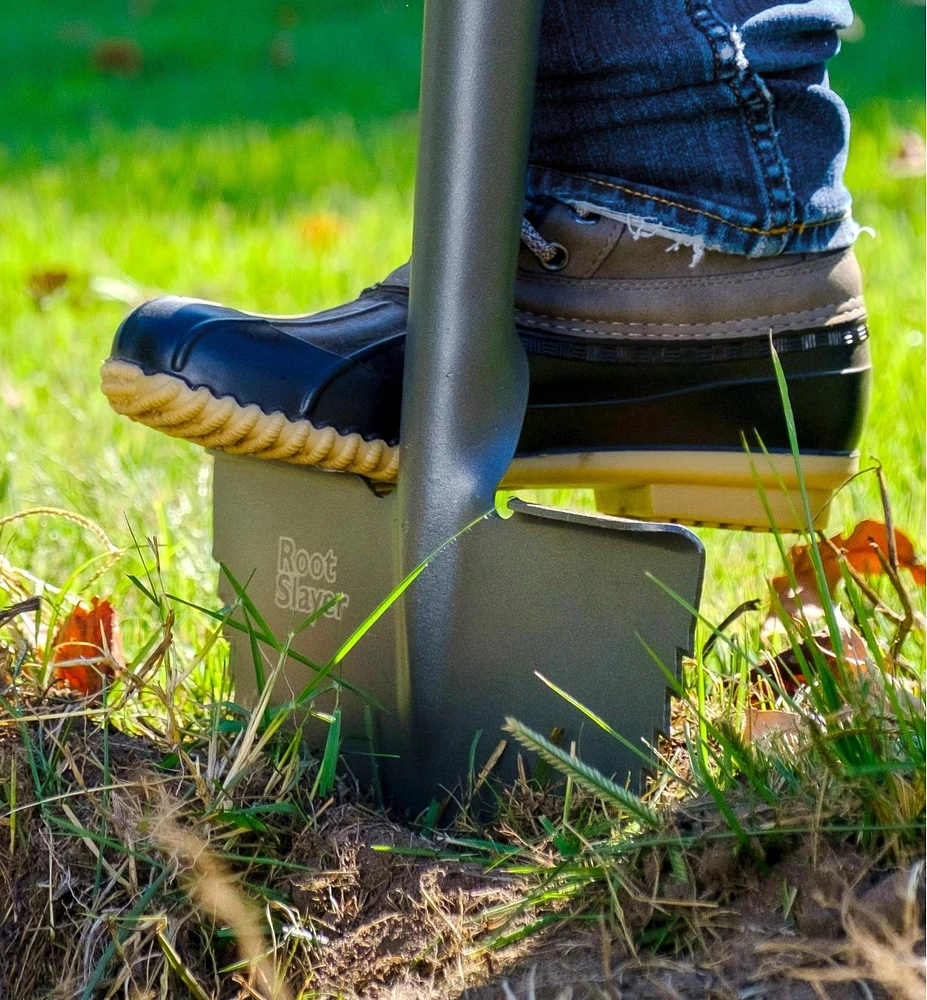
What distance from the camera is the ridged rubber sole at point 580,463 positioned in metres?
1.16

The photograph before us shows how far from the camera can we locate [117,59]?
219 inches

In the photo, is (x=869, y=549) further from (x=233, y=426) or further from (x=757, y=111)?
(x=233, y=426)

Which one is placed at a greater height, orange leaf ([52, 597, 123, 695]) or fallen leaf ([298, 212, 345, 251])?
fallen leaf ([298, 212, 345, 251])

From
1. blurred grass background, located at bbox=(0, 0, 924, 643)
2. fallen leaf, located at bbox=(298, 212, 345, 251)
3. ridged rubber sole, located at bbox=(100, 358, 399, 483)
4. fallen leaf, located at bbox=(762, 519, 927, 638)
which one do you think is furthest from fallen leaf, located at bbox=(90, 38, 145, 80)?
fallen leaf, located at bbox=(762, 519, 927, 638)

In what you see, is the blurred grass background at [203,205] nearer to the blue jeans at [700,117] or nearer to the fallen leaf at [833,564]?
the fallen leaf at [833,564]

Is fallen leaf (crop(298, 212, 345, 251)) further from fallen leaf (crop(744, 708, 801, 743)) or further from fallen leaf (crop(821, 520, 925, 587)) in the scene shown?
fallen leaf (crop(744, 708, 801, 743))

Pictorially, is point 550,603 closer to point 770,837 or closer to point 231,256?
point 770,837

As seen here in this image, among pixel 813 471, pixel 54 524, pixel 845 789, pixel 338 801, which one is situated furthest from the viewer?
pixel 54 524

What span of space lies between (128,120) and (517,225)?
12.7 feet

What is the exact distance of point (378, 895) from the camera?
1.00m

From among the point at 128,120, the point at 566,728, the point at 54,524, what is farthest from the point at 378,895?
the point at 128,120

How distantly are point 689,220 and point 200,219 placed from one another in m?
2.32

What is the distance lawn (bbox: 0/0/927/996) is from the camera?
169cm

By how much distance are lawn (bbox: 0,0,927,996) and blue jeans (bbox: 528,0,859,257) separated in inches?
16.5
